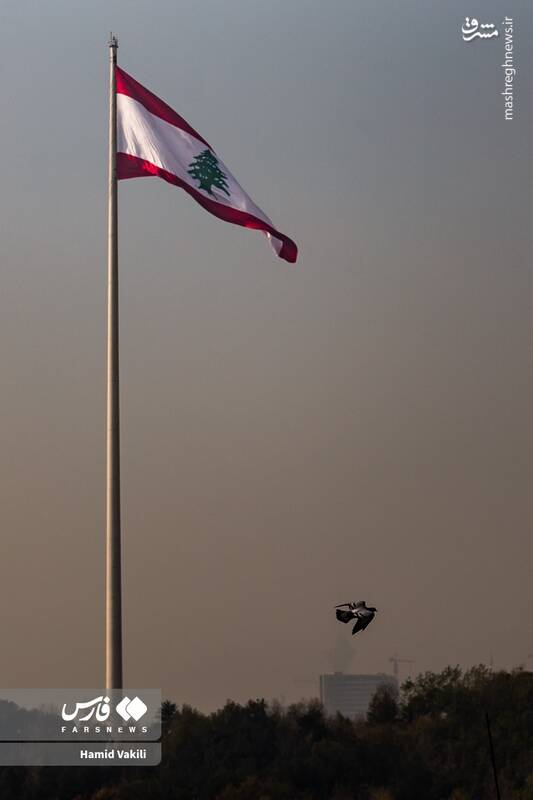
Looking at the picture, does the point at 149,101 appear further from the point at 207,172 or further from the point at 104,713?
the point at 104,713

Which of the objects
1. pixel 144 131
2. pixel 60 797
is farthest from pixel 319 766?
pixel 144 131

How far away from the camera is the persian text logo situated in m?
26.9

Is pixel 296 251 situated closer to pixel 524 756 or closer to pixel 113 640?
pixel 113 640

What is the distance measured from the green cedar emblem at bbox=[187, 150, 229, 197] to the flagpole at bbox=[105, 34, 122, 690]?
206 cm

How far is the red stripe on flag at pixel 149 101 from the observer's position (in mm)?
31406

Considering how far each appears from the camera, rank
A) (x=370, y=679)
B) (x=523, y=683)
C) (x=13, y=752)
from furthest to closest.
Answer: (x=370, y=679)
(x=523, y=683)
(x=13, y=752)

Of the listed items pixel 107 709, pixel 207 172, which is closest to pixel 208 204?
pixel 207 172

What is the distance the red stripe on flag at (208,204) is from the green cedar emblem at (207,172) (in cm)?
38

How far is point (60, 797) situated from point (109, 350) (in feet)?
55.6

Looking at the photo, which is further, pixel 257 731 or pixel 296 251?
pixel 257 731

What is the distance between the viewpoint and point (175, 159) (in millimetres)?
31172

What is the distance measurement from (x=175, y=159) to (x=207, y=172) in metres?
0.89

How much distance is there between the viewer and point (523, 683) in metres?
73.5

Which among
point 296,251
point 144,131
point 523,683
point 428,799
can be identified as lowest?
point 428,799
